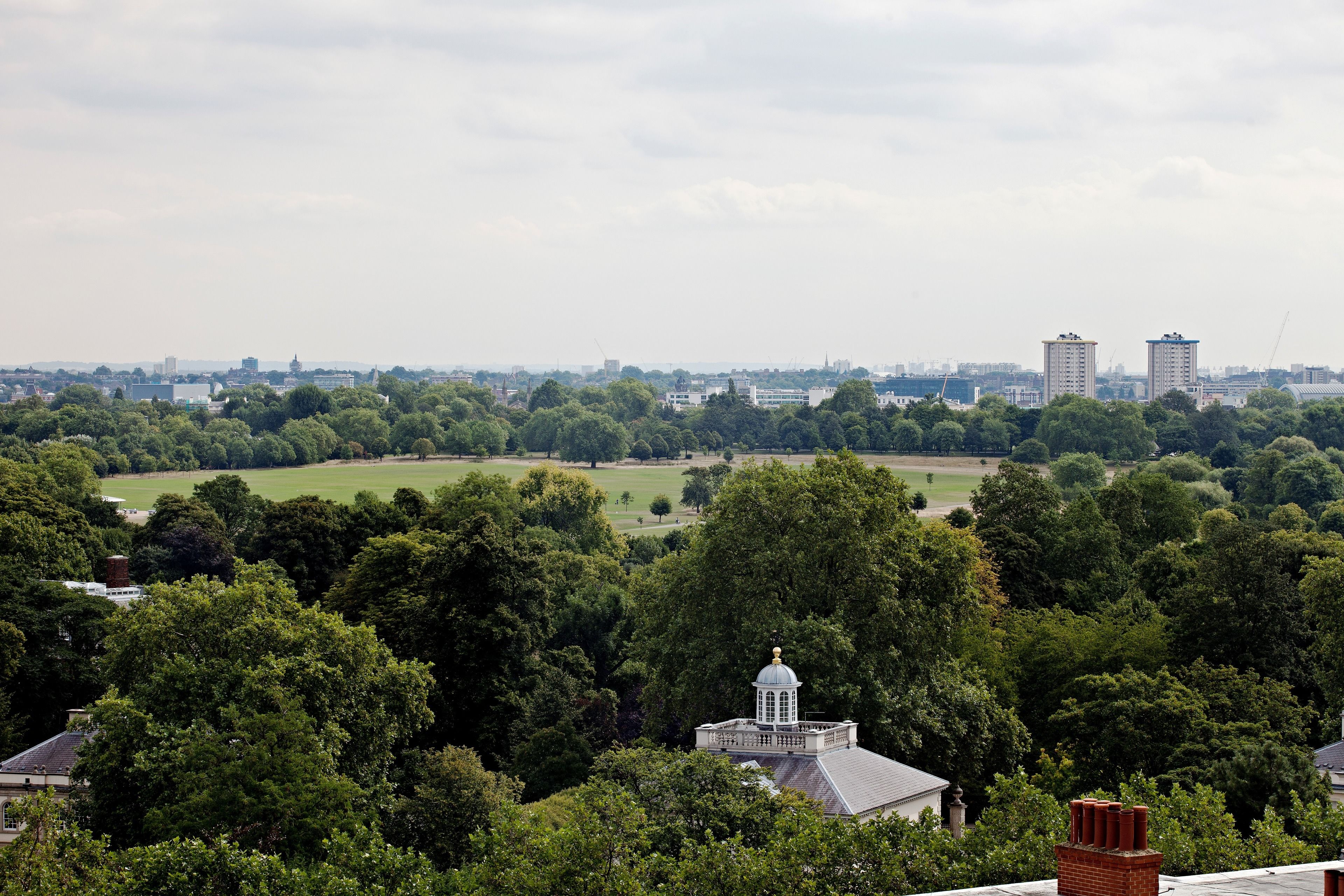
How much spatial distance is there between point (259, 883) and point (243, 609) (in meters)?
17.1

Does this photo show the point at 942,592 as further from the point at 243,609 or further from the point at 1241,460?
the point at 1241,460

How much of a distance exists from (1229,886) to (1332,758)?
79.2 feet

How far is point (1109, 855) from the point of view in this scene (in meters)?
20.9

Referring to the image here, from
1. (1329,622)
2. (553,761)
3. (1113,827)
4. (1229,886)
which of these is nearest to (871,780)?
(1229,886)

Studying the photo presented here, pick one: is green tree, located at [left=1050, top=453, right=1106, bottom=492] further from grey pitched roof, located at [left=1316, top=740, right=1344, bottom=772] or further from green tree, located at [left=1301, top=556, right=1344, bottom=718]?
grey pitched roof, located at [left=1316, top=740, right=1344, bottom=772]

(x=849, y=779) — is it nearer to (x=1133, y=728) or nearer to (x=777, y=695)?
(x=777, y=695)

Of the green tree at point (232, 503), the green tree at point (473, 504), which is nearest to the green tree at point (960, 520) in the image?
the green tree at point (473, 504)

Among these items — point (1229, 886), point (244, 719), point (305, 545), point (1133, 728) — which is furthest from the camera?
point (305, 545)

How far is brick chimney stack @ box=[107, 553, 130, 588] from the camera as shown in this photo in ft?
243

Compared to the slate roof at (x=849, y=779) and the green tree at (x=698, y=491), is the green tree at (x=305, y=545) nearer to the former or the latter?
the slate roof at (x=849, y=779)

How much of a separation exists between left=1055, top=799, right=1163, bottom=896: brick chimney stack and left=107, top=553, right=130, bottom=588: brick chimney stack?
60514 millimetres

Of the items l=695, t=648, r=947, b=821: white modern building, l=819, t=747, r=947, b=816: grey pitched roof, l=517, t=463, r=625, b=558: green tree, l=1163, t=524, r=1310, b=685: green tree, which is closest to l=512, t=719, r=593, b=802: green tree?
l=695, t=648, r=947, b=821: white modern building

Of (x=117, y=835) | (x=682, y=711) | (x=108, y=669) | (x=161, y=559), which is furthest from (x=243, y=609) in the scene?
(x=161, y=559)

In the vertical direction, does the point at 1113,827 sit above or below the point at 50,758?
above
